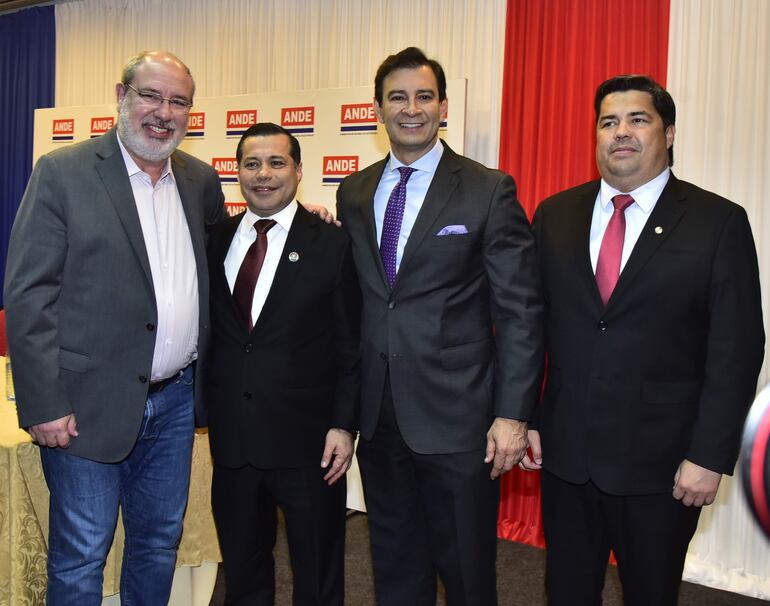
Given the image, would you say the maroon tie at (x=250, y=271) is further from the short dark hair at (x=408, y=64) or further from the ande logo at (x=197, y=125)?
the ande logo at (x=197, y=125)

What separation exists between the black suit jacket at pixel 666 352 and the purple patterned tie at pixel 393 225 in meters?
0.56

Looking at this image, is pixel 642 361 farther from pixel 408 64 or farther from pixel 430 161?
pixel 408 64

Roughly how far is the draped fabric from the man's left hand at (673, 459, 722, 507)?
2.24 meters

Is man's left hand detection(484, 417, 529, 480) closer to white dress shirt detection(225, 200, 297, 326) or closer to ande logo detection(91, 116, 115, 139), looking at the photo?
white dress shirt detection(225, 200, 297, 326)

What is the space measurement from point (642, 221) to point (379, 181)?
85cm

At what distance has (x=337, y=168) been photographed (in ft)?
15.2

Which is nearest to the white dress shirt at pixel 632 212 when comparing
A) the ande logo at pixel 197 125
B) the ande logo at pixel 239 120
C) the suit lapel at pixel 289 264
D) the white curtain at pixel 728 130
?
the suit lapel at pixel 289 264

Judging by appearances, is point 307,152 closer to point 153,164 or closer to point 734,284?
point 153,164

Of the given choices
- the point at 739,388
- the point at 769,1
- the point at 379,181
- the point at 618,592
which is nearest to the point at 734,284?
the point at 739,388

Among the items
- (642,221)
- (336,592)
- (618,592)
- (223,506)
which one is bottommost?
(618,592)

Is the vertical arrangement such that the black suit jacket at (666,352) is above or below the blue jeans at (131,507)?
above

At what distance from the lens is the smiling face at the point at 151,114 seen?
91.2 inches

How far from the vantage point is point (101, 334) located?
86.3 inches

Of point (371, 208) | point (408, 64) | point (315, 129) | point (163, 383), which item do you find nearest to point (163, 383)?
point (163, 383)
